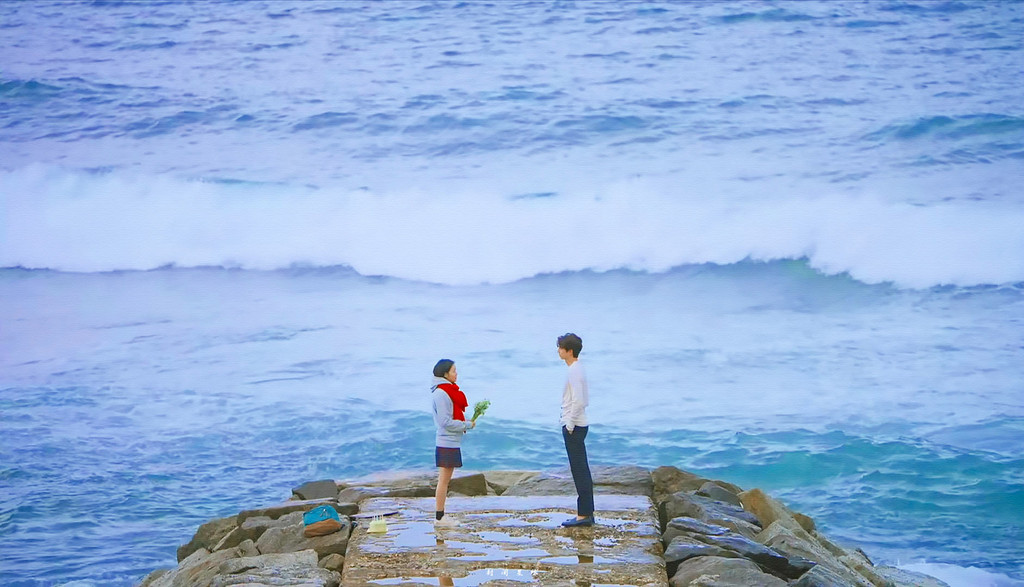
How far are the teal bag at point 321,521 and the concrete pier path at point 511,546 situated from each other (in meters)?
0.15

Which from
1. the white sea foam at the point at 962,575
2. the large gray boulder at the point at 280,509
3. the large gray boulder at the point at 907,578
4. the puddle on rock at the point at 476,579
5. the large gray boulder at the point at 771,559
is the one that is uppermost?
the puddle on rock at the point at 476,579

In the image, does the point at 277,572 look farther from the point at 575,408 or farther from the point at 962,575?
the point at 962,575

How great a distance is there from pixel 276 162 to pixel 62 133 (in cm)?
437

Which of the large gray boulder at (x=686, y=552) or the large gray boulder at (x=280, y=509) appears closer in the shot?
the large gray boulder at (x=686, y=552)

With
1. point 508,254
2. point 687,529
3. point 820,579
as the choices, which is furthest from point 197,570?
point 508,254

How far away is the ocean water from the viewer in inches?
503

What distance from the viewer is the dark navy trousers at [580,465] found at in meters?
7.81

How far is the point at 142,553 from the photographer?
10.8m

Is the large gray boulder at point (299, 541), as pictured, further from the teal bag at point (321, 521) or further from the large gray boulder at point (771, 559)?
the large gray boulder at point (771, 559)

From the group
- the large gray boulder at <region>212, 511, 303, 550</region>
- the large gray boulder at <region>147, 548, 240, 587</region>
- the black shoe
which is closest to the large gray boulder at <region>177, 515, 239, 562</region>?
the large gray boulder at <region>147, 548, 240, 587</region>

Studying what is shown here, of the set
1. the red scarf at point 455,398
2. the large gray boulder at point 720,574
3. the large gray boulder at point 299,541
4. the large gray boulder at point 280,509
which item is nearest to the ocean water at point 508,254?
the large gray boulder at point 280,509

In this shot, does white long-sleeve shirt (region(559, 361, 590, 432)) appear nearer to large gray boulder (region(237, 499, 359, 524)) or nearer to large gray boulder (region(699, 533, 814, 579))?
large gray boulder (region(699, 533, 814, 579))

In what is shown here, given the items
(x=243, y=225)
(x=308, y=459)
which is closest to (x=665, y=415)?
(x=308, y=459)

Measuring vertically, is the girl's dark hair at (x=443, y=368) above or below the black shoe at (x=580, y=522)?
above
